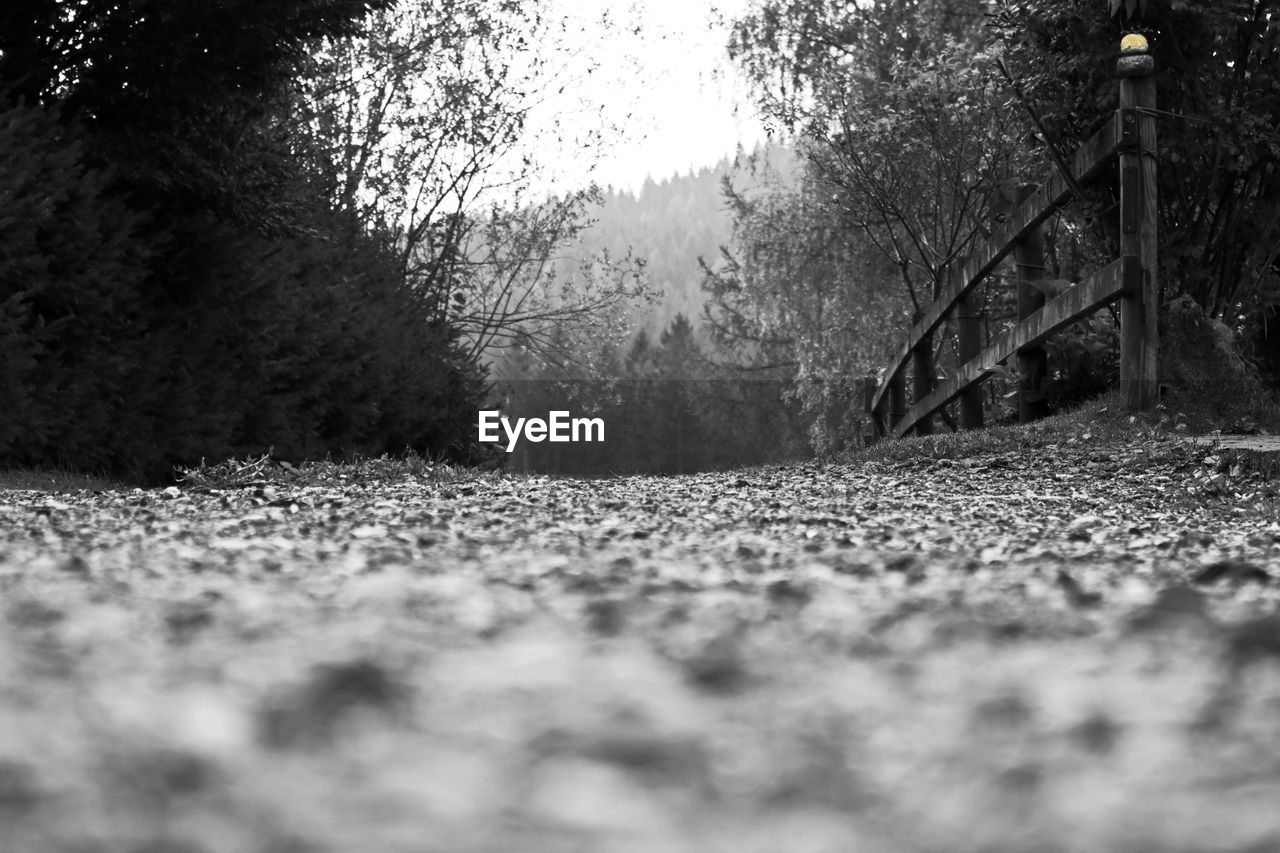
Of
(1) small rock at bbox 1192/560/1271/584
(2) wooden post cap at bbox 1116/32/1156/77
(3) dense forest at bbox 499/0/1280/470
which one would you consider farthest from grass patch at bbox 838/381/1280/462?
Result: (1) small rock at bbox 1192/560/1271/584

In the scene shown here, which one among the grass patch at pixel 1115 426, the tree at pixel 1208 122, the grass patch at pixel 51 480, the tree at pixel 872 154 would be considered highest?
the tree at pixel 872 154

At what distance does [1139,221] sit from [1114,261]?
247 mm

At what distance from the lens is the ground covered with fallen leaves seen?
79 cm

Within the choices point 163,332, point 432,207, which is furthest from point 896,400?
point 432,207

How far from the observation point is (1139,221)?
7.68 m

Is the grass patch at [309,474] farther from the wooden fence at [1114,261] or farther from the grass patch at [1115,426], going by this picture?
the wooden fence at [1114,261]

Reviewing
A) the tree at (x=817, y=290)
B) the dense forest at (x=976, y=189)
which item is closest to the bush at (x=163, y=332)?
the dense forest at (x=976, y=189)

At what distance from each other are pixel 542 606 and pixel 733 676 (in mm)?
470

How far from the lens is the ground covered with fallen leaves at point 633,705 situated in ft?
2.58

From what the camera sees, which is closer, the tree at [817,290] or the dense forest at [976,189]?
the dense forest at [976,189]

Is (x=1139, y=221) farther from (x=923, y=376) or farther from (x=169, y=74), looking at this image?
(x=169, y=74)

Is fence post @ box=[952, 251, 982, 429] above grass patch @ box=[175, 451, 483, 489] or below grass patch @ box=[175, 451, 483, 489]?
above

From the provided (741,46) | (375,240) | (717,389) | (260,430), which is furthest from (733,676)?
(717,389)

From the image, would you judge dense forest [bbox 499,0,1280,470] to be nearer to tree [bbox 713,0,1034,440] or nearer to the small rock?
tree [bbox 713,0,1034,440]
